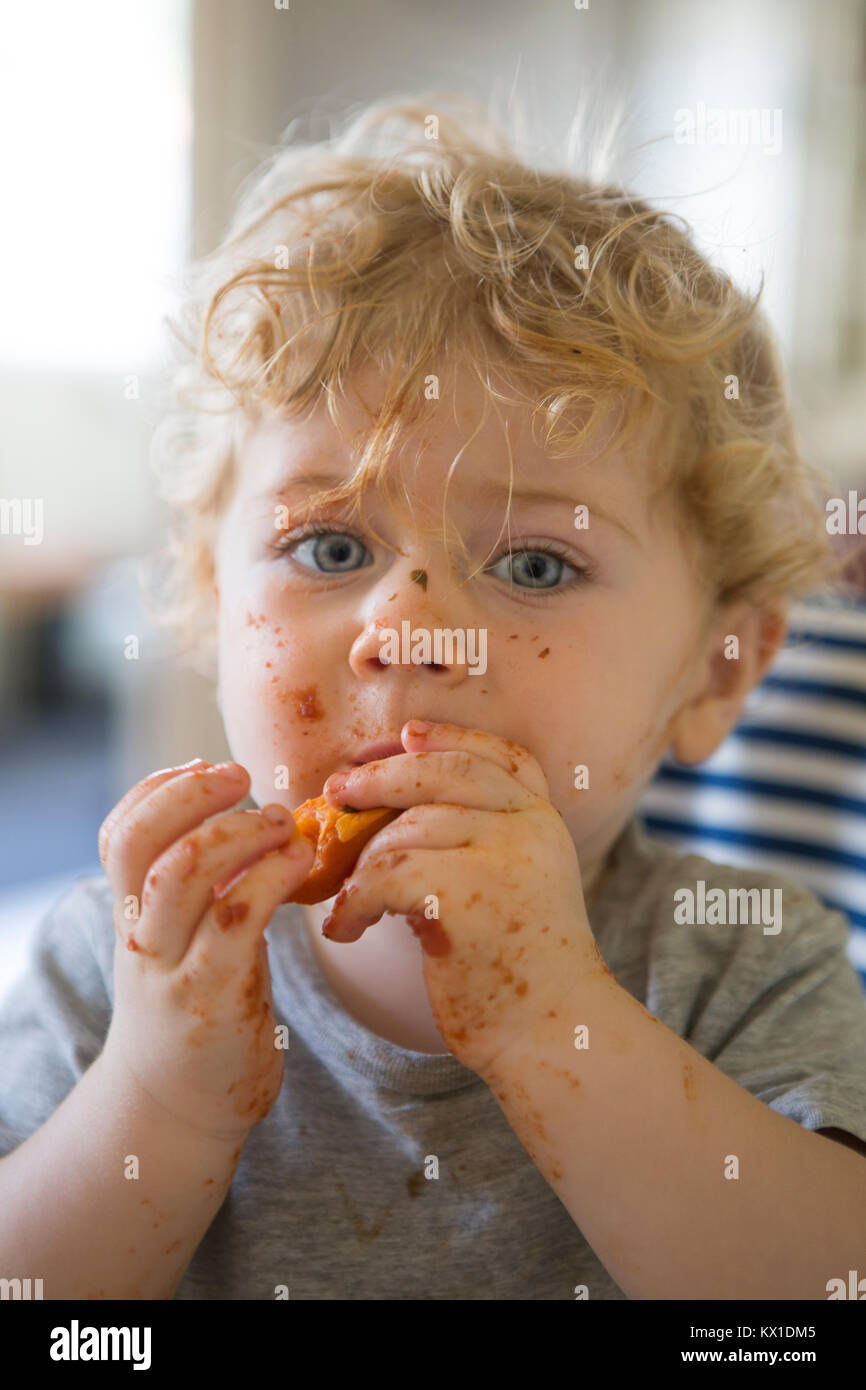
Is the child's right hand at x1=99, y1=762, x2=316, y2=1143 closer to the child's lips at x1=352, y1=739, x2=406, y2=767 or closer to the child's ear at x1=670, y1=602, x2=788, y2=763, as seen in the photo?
the child's lips at x1=352, y1=739, x2=406, y2=767

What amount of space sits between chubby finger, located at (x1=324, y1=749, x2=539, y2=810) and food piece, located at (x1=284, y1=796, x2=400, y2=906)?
1 centimetres

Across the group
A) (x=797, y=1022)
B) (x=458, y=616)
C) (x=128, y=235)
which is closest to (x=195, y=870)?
(x=458, y=616)

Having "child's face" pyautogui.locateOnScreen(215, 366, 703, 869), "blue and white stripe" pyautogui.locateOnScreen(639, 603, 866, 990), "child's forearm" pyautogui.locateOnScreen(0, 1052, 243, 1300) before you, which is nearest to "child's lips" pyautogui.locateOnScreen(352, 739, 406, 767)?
"child's face" pyautogui.locateOnScreen(215, 366, 703, 869)

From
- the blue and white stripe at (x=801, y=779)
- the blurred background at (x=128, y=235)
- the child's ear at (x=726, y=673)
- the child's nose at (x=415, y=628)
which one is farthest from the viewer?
the blurred background at (x=128, y=235)

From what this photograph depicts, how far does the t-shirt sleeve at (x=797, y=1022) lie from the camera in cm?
75

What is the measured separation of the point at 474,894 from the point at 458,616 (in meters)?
0.20

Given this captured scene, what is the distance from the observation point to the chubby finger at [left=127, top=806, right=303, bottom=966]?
24.1 inches

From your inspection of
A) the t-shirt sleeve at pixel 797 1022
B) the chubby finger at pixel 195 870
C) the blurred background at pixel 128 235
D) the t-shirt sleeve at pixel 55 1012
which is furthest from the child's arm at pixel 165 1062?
the blurred background at pixel 128 235

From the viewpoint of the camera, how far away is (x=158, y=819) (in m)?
0.63

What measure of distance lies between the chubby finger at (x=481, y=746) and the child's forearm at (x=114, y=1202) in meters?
0.28

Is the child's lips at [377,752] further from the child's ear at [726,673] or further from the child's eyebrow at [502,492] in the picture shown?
the child's ear at [726,673]

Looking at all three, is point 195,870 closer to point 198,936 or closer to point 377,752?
point 198,936

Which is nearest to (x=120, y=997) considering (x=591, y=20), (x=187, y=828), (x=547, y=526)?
(x=187, y=828)

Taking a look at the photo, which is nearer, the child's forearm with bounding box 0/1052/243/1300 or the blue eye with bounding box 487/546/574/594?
the child's forearm with bounding box 0/1052/243/1300
